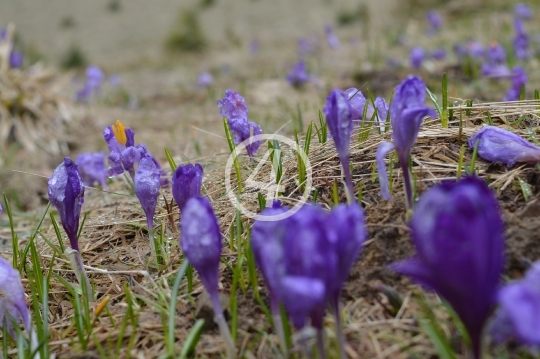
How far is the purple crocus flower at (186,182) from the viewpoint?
147 cm

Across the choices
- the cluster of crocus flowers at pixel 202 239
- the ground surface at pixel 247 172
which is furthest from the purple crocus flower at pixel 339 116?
the cluster of crocus flowers at pixel 202 239

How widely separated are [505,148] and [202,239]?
2.99 ft

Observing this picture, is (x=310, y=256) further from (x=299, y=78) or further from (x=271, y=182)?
(x=299, y=78)

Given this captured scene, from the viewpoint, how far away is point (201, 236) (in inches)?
43.1

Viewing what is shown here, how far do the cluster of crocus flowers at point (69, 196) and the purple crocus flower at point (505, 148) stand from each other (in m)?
1.18

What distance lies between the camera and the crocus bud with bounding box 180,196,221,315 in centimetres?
108

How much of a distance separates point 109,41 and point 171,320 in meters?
Result: 17.8

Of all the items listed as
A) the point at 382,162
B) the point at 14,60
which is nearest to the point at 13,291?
the point at 382,162

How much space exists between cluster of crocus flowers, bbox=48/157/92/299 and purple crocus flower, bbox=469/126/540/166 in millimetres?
1182

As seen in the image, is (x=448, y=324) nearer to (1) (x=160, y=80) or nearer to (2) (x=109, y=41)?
(1) (x=160, y=80)

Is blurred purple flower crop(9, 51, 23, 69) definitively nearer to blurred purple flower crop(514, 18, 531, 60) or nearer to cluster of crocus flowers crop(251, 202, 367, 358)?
blurred purple flower crop(514, 18, 531, 60)

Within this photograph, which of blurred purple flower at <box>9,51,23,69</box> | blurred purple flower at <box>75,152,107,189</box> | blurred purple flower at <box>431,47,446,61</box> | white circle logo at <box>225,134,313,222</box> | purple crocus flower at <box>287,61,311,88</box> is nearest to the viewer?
white circle logo at <box>225,134,313,222</box>

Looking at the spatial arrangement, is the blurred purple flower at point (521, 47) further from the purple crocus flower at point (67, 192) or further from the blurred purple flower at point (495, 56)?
the purple crocus flower at point (67, 192)

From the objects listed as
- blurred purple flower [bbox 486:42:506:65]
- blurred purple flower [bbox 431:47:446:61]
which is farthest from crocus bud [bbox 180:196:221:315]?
blurred purple flower [bbox 431:47:446:61]
